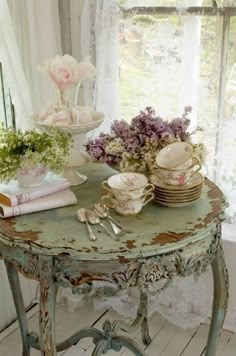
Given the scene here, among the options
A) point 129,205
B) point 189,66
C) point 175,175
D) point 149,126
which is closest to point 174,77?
point 189,66

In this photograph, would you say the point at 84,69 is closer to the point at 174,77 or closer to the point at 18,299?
the point at 174,77

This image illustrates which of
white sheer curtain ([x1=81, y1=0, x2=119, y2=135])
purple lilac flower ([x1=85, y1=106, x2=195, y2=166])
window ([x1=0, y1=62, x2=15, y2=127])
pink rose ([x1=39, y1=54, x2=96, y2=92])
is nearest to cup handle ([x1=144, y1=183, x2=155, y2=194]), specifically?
purple lilac flower ([x1=85, y1=106, x2=195, y2=166])

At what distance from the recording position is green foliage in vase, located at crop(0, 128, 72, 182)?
4.14ft

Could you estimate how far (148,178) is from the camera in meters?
1.35

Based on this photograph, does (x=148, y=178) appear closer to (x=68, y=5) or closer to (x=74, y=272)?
(x=74, y=272)

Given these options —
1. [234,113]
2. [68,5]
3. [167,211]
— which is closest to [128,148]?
[167,211]

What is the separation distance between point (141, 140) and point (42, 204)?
0.32 metres

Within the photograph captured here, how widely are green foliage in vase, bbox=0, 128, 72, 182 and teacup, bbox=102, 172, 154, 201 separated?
0.51ft

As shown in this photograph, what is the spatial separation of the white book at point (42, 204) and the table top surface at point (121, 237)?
0.01 meters

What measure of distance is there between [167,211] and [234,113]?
1.96 feet

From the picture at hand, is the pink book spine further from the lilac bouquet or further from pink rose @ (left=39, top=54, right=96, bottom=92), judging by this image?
pink rose @ (left=39, top=54, right=96, bottom=92)

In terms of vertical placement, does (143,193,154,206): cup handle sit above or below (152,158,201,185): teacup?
below

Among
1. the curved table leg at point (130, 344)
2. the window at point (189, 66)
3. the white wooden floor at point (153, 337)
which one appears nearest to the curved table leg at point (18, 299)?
the white wooden floor at point (153, 337)

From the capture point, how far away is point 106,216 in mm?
1229
